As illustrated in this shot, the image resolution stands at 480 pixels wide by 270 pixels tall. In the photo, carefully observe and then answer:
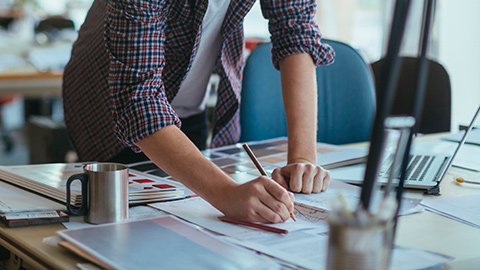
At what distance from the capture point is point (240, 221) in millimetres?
1098

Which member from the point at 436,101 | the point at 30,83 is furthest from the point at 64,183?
the point at 30,83

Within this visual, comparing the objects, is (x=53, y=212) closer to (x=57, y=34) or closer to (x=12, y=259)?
(x=12, y=259)

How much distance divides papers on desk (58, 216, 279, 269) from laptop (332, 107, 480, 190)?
44cm

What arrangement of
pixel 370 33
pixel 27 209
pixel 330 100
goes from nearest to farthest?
pixel 27 209, pixel 330 100, pixel 370 33

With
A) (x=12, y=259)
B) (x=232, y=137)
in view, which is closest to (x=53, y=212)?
(x=12, y=259)

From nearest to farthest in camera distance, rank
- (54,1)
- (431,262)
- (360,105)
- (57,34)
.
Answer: (431,262)
(360,105)
(57,34)
(54,1)

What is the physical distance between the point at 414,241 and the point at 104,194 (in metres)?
0.46

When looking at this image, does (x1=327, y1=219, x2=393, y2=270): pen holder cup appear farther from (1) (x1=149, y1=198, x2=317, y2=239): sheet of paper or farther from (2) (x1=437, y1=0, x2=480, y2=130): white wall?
(2) (x1=437, y1=0, x2=480, y2=130): white wall

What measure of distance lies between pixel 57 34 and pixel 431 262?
3760 mm

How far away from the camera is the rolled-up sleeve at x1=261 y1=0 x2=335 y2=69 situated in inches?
59.6

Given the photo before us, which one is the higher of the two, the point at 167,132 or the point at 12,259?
the point at 167,132

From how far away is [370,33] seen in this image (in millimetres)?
4875

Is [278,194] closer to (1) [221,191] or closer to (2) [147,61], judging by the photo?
(1) [221,191]

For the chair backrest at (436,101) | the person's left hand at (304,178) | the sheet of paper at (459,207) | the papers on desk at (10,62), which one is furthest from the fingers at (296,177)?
the papers on desk at (10,62)
